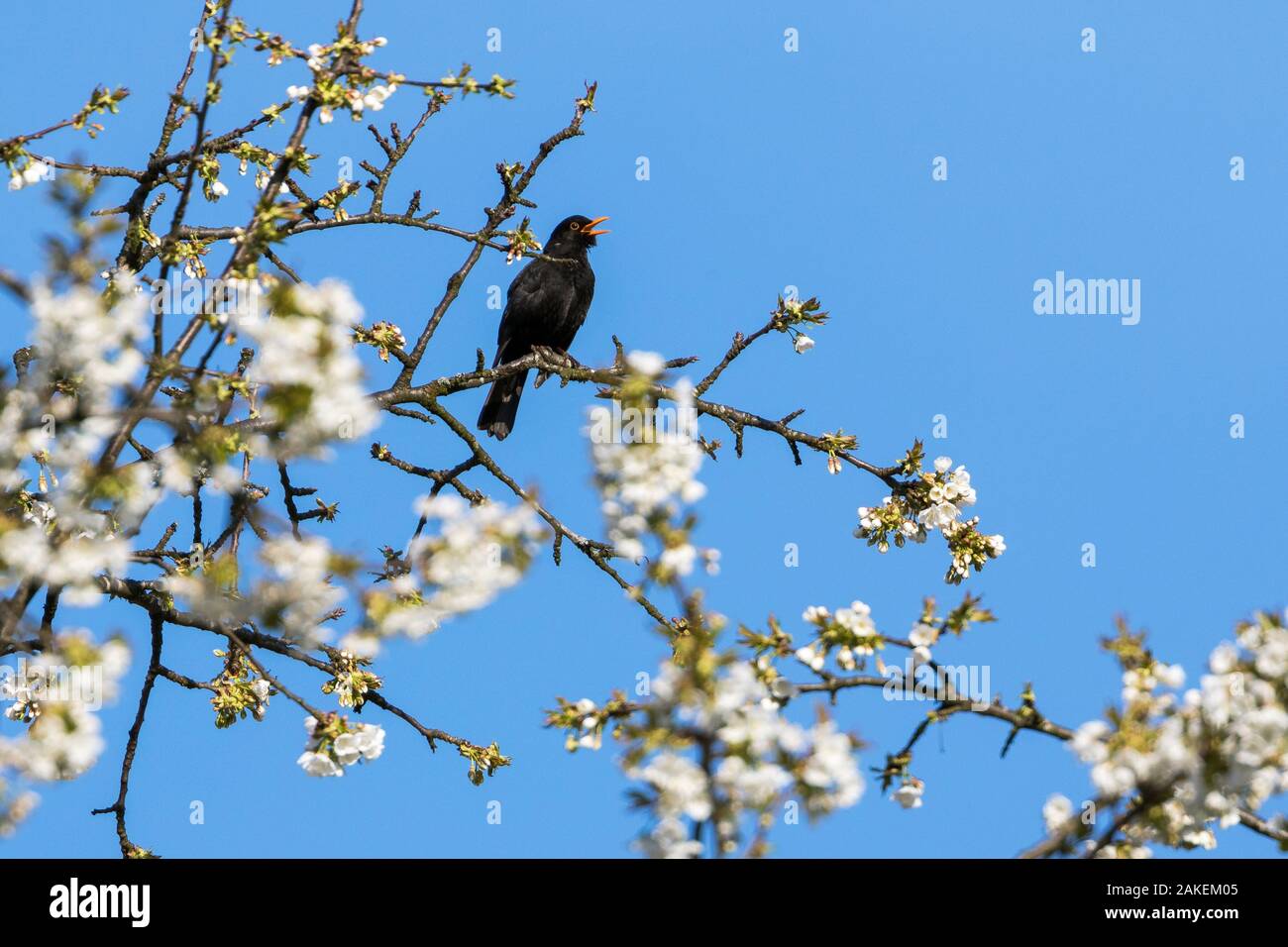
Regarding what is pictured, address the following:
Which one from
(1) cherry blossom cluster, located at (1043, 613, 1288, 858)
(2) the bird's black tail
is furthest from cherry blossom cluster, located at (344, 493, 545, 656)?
(2) the bird's black tail

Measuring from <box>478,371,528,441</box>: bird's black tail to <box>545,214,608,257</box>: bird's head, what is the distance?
191 cm

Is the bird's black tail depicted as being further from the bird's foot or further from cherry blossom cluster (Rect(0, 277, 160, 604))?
cherry blossom cluster (Rect(0, 277, 160, 604))

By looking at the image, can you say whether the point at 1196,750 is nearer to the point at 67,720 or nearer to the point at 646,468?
the point at 646,468

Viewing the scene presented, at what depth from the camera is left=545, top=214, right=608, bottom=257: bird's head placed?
1081 cm

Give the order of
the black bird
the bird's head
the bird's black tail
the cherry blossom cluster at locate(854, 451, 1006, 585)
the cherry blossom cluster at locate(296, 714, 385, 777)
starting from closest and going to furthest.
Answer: the cherry blossom cluster at locate(296, 714, 385, 777) → the cherry blossom cluster at locate(854, 451, 1006, 585) → the bird's black tail → the black bird → the bird's head

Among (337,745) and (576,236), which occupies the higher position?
(576,236)

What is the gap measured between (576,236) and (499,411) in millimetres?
2268

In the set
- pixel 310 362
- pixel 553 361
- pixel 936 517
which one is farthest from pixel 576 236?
pixel 310 362

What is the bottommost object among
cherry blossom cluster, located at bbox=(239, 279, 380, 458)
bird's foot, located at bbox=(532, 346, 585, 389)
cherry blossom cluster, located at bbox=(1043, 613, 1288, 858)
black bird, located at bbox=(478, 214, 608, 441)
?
cherry blossom cluster, located at bbox=(1043, 613, 1288, 858)

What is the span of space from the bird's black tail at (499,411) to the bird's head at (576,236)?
6.25ft

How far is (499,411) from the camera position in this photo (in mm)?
9219
